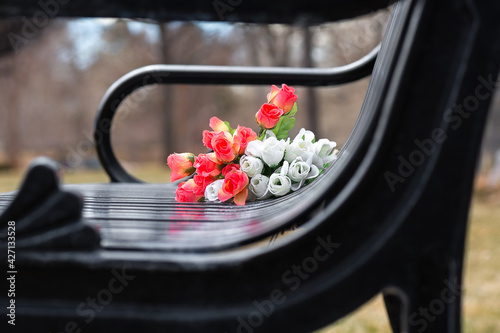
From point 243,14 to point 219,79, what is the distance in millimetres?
800

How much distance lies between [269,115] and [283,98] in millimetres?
58

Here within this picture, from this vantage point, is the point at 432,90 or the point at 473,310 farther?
the point at 473,310

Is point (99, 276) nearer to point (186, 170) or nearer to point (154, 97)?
point (186, 170)

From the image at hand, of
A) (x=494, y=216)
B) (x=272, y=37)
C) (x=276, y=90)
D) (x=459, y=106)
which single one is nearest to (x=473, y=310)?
(x=276, y=90)

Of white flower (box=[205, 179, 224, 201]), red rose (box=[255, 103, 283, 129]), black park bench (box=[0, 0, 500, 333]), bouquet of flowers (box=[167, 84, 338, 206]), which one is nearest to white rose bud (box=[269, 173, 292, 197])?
bouquet of flowers (box=[167, 84, 338, 206])

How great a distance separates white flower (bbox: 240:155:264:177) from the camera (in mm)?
1058

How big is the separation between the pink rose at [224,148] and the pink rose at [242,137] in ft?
0.04

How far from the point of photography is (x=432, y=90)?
1.54 feet

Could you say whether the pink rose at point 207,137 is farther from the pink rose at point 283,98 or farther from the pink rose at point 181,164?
the pink rose at point 283,98

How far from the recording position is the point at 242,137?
45.2 inches

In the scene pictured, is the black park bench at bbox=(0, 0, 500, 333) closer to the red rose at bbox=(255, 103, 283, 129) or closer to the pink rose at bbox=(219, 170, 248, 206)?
the pink rose at bbox=(219, 170, 248, 206)

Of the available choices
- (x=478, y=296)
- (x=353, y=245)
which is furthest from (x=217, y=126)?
(x=478, y=296)

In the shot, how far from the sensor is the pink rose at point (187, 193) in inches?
40.3

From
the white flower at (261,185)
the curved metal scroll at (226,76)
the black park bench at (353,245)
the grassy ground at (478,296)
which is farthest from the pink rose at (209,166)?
the black park bench at (353,245)
